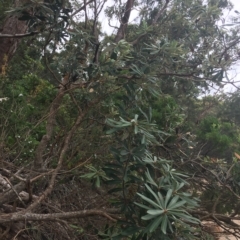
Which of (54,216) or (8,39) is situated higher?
(8,39)

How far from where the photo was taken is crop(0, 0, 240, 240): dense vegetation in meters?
2.44

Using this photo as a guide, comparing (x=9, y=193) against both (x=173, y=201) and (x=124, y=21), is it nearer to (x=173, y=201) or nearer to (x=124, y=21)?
(x=173, y=201)

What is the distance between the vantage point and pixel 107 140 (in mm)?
4180

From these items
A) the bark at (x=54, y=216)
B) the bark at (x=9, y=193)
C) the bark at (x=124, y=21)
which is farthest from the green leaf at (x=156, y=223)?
the bark at (x=124, y=21)

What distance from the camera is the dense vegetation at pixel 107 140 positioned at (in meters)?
2.44

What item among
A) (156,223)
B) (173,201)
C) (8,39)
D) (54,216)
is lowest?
(54,216)

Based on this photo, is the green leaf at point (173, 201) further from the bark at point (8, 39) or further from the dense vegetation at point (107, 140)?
the bark at point (8, 39)

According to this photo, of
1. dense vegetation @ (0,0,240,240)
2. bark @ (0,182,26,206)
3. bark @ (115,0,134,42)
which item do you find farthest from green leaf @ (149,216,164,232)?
bark @ (115,0,134,42)

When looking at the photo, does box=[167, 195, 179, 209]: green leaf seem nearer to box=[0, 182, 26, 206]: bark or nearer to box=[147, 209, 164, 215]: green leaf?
box=[147, 209, 164, 215]: green leaf

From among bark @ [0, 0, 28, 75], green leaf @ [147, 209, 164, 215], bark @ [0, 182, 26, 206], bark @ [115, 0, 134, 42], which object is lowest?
bark @ [0, 182, 26, 206]

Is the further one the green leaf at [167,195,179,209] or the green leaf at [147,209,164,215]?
the green leaf at [167,195,179,209]

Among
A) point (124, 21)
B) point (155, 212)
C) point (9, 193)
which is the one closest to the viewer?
point (155, 212)

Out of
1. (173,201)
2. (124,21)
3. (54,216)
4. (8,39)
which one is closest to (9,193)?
(54,216)

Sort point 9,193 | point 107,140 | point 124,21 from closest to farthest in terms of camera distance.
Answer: point 9,193 → point 107,140 → point 124,21
